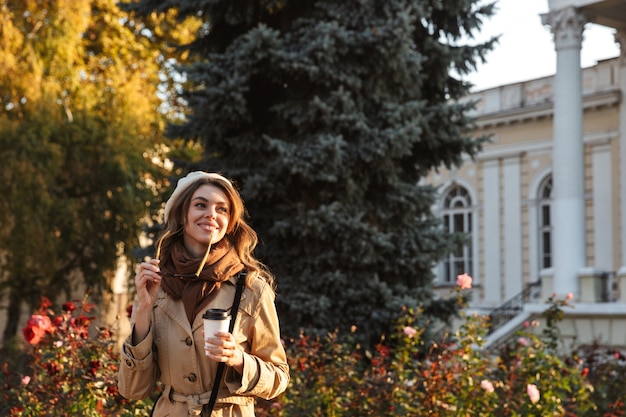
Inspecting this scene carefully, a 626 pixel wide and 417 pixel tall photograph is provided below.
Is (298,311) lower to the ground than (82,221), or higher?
lower

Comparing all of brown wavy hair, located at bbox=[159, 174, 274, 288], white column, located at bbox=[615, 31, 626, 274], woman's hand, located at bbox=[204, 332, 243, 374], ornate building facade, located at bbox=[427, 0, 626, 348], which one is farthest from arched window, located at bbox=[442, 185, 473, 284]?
woman's hand, located at bbox=[204, 332, 243, 374]

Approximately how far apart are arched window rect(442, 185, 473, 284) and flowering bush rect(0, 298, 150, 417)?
22.2 meters

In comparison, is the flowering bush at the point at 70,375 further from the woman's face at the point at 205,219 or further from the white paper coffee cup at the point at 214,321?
the white paper coffee cup at the point at 214,321

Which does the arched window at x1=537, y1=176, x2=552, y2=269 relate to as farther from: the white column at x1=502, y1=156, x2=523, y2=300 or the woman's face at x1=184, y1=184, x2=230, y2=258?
the woman's face at x1=184, y1=184, x2=230, y2=258

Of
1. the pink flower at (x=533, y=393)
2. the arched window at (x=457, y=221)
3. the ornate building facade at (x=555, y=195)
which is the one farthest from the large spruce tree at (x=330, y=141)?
the arched window at (x=457, y=221)

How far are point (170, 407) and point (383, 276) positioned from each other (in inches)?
284

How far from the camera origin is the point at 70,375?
20.6 feet

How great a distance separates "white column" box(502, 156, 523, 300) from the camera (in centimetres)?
2698

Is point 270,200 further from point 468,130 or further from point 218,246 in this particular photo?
point 218,246

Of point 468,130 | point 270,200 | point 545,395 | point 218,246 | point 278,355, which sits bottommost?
point 545,395

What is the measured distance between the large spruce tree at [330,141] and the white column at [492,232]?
16781 mm

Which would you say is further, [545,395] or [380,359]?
[380,359]

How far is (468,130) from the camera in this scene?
1134cm

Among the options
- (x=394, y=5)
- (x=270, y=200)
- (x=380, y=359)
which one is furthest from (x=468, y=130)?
(x=380, y=359)
